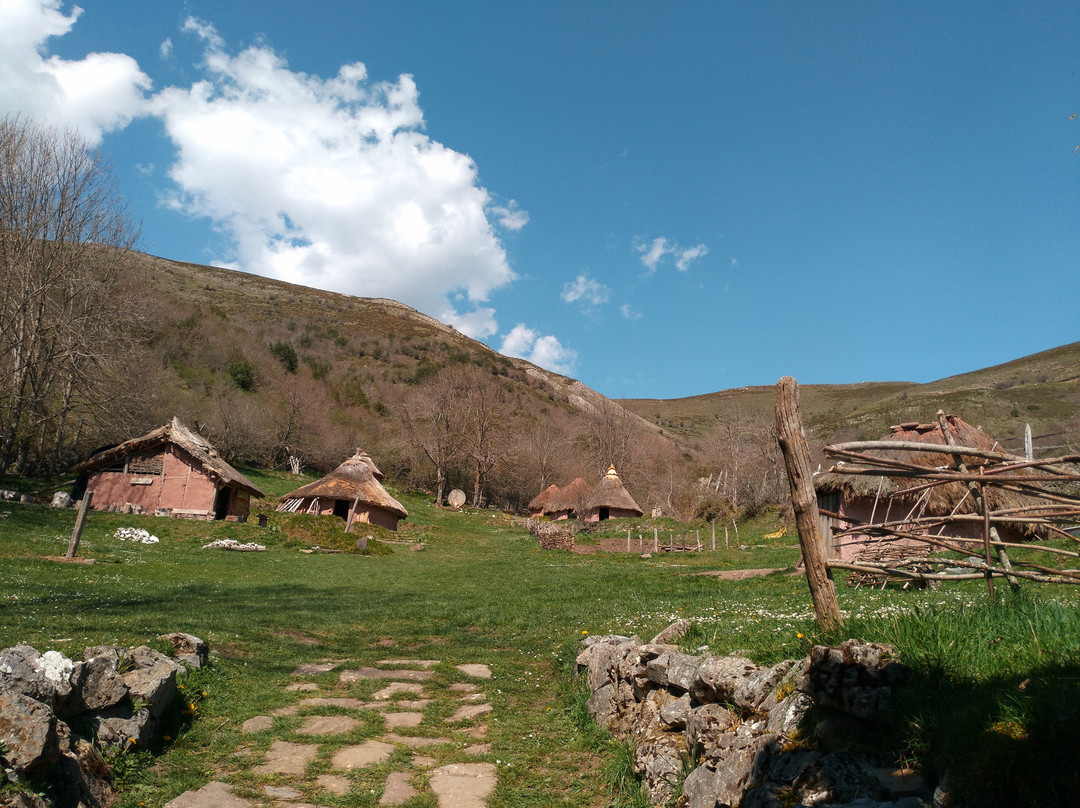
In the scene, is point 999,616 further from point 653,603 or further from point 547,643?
point 653,603

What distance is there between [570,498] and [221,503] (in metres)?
22.9

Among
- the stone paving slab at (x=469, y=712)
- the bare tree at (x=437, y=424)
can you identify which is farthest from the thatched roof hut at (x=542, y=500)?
the stone paving slab at (x=469, y=712)

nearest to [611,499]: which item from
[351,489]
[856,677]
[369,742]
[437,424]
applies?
[351,489]

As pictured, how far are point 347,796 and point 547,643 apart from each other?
5.09m

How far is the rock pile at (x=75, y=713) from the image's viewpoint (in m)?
3.54

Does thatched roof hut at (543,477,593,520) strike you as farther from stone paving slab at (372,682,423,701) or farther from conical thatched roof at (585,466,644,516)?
stone paving slab at (372,682,423,701)

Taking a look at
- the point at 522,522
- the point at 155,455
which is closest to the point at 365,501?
the point at 155,455

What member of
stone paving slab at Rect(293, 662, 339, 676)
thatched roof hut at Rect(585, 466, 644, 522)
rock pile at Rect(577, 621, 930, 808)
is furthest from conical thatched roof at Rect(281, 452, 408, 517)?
rock pile at Rect(577, 621, 930, 808)

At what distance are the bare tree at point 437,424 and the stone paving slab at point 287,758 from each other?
45372 millimetres

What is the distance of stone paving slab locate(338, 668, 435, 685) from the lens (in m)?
7.52

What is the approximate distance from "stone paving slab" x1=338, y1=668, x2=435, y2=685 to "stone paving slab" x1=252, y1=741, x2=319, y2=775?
6.46 ft

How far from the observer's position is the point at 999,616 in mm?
3850

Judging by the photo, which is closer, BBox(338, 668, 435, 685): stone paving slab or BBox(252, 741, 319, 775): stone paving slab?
BBox(252, 741, 319, 775): stone paving slab

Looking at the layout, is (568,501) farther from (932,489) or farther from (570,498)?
(932,489)
